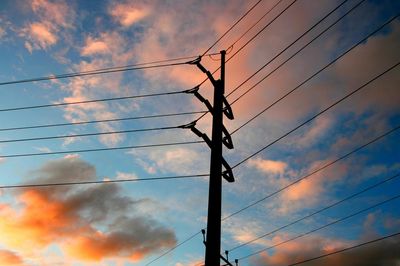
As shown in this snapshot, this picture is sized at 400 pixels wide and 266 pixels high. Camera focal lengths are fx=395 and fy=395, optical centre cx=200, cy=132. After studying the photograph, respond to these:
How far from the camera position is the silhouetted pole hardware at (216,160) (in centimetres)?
1160

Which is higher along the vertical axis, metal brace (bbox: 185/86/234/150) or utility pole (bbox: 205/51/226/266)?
metal brace (bbox: 185/86/234/150)

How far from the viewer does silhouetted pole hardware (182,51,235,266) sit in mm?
11602

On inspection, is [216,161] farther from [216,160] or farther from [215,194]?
[215,194]

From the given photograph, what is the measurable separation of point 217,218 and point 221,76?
21.2 feet

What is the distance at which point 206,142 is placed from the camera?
1447 cm

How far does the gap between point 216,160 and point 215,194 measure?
136cm

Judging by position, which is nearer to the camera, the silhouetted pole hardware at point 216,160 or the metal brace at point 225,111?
the silhouetted pole hardware at point 216,160

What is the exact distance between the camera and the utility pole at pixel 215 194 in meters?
11.5

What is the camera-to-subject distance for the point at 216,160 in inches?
524

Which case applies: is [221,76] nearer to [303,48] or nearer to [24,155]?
[303,48]

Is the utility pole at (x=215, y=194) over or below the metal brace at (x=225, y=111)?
below

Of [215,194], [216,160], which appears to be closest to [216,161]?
[216,160]

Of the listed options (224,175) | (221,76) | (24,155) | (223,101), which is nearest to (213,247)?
(224,175)

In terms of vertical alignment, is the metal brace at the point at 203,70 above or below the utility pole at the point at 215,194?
above
